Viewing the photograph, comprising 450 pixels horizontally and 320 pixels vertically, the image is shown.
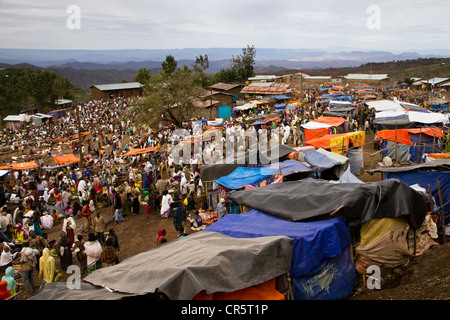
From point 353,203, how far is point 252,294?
254 centimetres

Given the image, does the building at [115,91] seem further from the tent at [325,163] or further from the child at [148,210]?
the tent at [325,163]

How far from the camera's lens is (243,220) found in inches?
257

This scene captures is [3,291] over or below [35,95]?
below

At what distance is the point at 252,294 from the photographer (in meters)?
4.54

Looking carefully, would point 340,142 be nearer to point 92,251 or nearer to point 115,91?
point 92,251

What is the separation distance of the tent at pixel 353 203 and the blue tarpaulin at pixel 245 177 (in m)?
2.41

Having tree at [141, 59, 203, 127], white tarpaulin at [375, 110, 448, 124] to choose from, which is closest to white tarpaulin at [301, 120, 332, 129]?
white tarpaulin at [375, 110, 448, 124]

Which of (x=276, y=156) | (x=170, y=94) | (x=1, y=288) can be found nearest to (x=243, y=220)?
(x=1, y=288)

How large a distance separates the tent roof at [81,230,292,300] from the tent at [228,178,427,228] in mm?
1399

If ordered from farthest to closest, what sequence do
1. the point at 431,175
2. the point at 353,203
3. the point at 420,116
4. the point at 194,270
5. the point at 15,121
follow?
1. the point at 15,121
2. the point at 420,116
3. the point at 431,175
4. the point at 353,203
5. the point at 194,270

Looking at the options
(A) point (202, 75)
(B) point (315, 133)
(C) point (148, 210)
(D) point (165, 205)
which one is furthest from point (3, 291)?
(A) point (202, 75)

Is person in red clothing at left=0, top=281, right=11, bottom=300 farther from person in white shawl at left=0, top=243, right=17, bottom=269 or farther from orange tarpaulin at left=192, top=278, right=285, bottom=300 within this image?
orange tarpaulin at left=192, top=278, right=285, bottom=300

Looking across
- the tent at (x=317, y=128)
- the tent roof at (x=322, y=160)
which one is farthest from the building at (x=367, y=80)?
the tent roof at (x=322, y=160)
